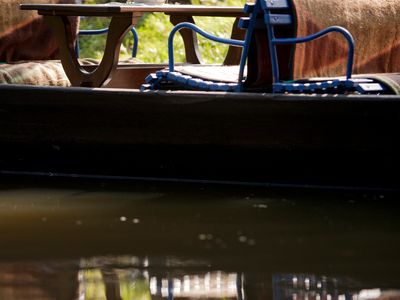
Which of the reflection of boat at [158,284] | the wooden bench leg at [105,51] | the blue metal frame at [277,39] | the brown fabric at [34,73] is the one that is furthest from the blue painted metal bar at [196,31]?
the reflection of boat at [158,284]

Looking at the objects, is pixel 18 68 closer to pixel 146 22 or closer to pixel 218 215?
pixel 218 215

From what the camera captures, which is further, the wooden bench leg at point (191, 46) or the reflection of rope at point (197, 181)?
the wooden bench leg at point (191, 46)

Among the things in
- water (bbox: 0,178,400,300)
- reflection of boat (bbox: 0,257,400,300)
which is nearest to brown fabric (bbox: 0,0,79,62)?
water (bbox: 0,178,400,300)

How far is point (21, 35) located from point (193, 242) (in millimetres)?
3827

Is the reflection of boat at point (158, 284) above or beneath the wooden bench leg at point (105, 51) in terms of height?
beneath

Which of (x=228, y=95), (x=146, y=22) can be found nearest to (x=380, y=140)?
(x=228, y=95)

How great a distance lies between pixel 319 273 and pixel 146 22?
336 inches

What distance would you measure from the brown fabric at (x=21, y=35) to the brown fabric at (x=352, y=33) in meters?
2.31

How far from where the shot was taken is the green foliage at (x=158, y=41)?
12414 millimetres

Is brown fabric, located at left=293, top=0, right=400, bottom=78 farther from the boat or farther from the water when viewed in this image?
the water

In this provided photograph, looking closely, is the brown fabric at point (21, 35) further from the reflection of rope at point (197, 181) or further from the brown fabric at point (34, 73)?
the reflection of rope at point (197, 181)

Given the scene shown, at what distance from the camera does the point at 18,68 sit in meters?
7.98

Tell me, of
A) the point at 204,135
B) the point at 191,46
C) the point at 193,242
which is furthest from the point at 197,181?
the point at 191,46

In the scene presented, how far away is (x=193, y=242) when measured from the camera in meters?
5.43
